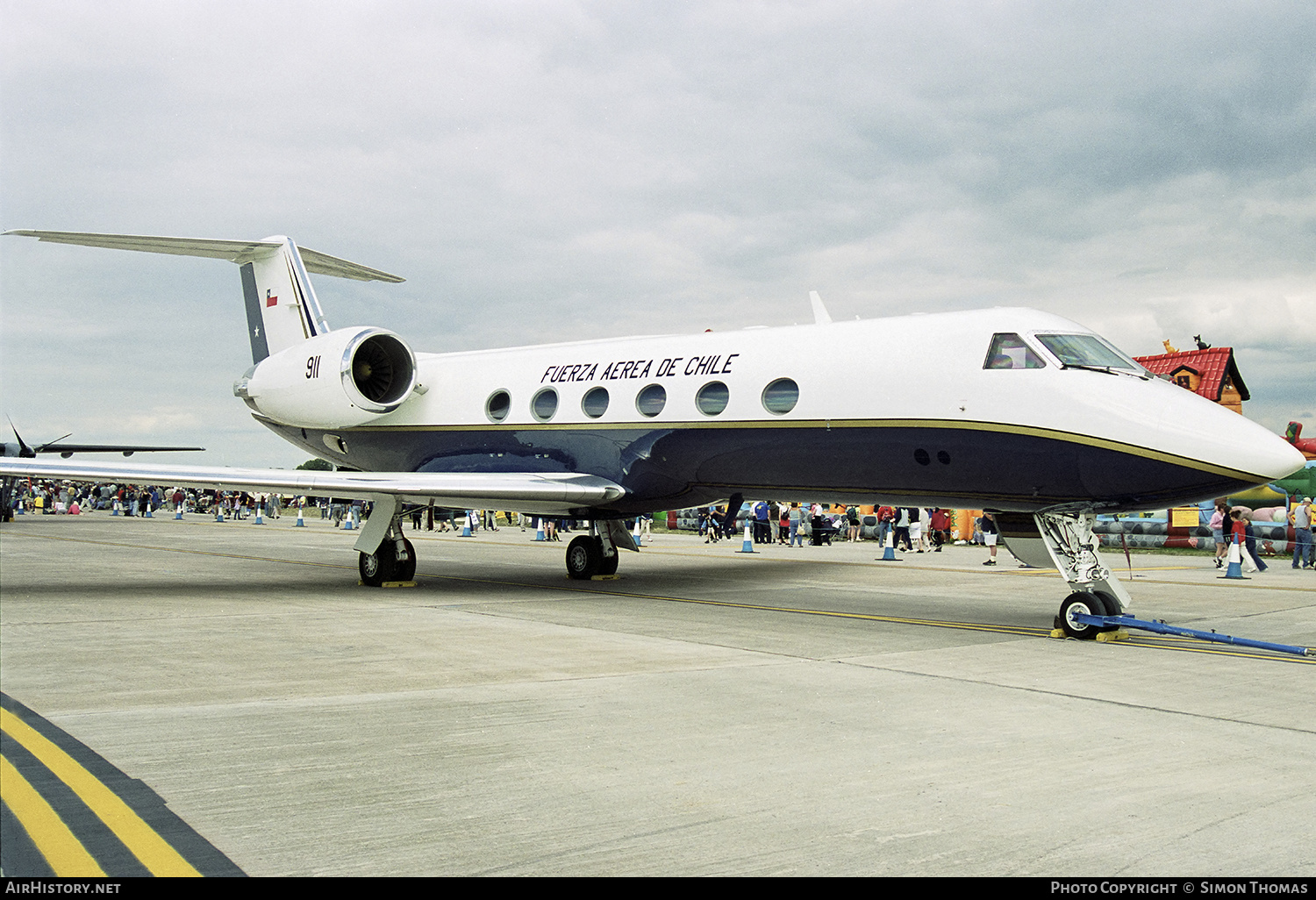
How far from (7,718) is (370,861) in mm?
3455

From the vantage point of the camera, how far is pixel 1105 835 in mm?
4031

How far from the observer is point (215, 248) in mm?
17469

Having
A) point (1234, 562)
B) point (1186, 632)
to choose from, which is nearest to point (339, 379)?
point (1186, 632)

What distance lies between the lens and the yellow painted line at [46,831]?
3.57 meters

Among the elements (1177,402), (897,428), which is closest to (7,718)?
(897,428)

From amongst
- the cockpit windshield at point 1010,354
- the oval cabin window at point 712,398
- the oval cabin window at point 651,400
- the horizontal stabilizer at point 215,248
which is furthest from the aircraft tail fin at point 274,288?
the cockpit windshield at point 1010,354

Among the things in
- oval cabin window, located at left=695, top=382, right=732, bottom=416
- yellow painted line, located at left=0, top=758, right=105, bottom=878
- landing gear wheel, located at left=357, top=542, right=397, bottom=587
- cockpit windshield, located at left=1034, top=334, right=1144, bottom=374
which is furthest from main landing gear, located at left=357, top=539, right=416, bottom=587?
yellow painted line, located at left=0, top=758, right=105, bottom=878

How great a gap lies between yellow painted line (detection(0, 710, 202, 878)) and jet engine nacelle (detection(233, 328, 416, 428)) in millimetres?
10563

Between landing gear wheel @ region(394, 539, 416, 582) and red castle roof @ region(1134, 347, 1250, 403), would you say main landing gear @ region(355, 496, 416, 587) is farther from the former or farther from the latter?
red castle roof @ region(1134, 347, 1250, 403)

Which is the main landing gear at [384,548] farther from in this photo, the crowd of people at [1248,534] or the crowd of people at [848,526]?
the crowd of people at [1248,534]

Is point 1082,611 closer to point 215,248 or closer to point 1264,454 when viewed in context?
point 1264,454

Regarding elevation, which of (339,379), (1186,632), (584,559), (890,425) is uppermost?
(339,379)

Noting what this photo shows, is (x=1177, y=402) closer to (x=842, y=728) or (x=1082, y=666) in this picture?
(x=1082, y=666)

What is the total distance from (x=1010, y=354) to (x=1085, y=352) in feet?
2.33
